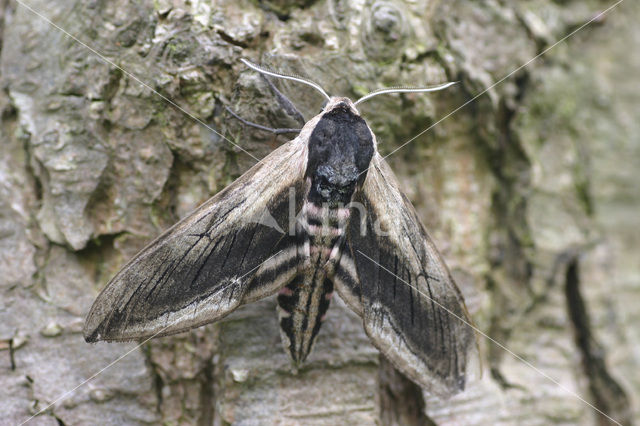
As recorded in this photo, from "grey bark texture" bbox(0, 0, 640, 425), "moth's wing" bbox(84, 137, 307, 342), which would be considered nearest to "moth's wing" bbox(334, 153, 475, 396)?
"grey bark texture" bbox(0, 0, 640, 425)

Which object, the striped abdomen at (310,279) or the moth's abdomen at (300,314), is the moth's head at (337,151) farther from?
the moth's abdomen at (300,314)

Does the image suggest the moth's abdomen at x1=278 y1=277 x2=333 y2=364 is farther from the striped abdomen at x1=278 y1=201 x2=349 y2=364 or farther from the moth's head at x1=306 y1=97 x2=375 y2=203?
the moth's head at x1=306 y1=97 x2=375 y2=203

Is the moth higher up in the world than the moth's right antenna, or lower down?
lower down

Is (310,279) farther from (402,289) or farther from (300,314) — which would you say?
(402,289)

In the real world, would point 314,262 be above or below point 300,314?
above

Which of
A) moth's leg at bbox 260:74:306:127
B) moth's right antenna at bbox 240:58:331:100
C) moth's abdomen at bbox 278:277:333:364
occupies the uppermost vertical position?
moth's right antenna at bbox 240:58:331:100

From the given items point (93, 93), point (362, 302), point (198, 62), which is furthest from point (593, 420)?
point (93, 93)

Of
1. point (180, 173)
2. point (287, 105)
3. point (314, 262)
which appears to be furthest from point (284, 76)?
point (314, 262)

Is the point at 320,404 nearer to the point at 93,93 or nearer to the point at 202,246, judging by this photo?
the point at 202,246
